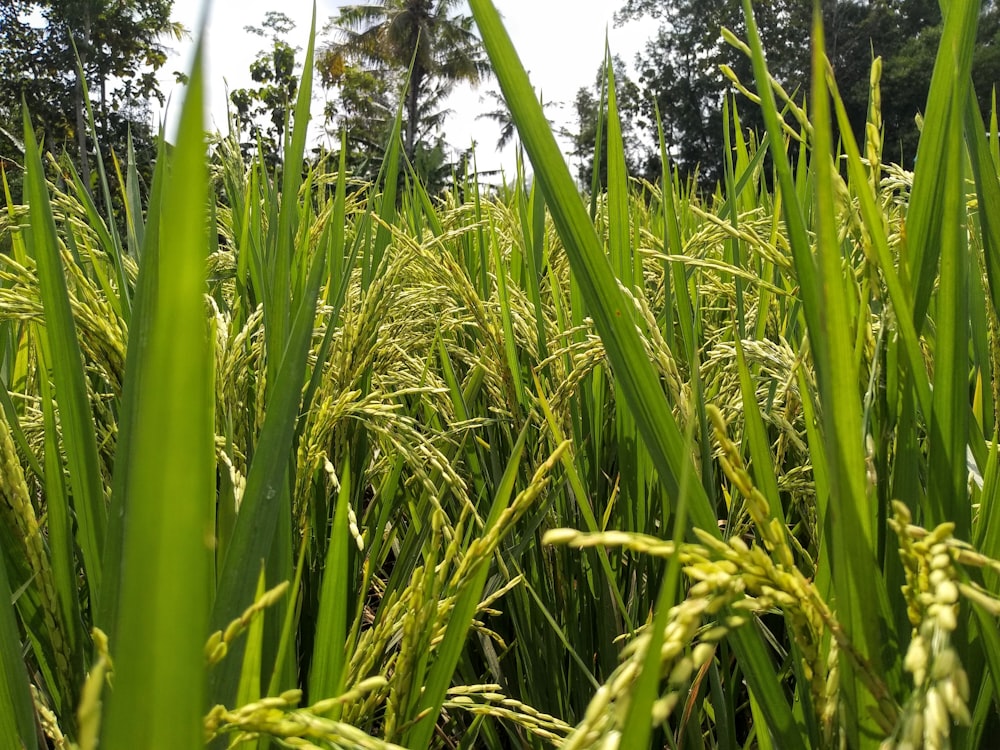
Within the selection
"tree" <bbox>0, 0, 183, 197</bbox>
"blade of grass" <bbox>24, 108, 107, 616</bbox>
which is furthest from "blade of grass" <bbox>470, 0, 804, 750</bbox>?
"tree" <bbox>0, 0, 183, 197</bbox>

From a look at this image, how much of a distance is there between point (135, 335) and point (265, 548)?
22cm

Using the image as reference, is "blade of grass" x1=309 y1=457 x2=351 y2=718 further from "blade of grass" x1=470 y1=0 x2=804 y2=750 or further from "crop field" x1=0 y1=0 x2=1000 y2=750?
"blade of grass" x1=470 y1=0 x2=804 y2=750

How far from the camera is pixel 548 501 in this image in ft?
2.59

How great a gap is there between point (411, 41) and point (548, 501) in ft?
106

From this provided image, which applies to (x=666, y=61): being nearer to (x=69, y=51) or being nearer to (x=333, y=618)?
(x=69, y=51)

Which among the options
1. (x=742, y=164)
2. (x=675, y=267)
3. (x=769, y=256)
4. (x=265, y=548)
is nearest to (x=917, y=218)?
(x=769, y=256)

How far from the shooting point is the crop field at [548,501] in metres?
0.27

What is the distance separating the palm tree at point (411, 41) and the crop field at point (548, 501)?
30.0 m

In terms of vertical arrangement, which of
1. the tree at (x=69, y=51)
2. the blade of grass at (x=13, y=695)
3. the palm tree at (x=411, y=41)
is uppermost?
the palm tree at (x=411, y=41)

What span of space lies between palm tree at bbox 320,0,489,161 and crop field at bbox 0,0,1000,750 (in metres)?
30.0

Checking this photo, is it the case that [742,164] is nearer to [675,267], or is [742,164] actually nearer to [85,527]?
[675,267]

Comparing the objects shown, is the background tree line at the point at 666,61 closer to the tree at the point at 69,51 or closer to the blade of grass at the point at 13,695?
the tree at the point at 69,51

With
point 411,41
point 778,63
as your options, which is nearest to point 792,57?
point 778,63

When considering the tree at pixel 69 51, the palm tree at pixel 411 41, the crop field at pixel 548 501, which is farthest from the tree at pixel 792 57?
the crop field at pixel 548 501
